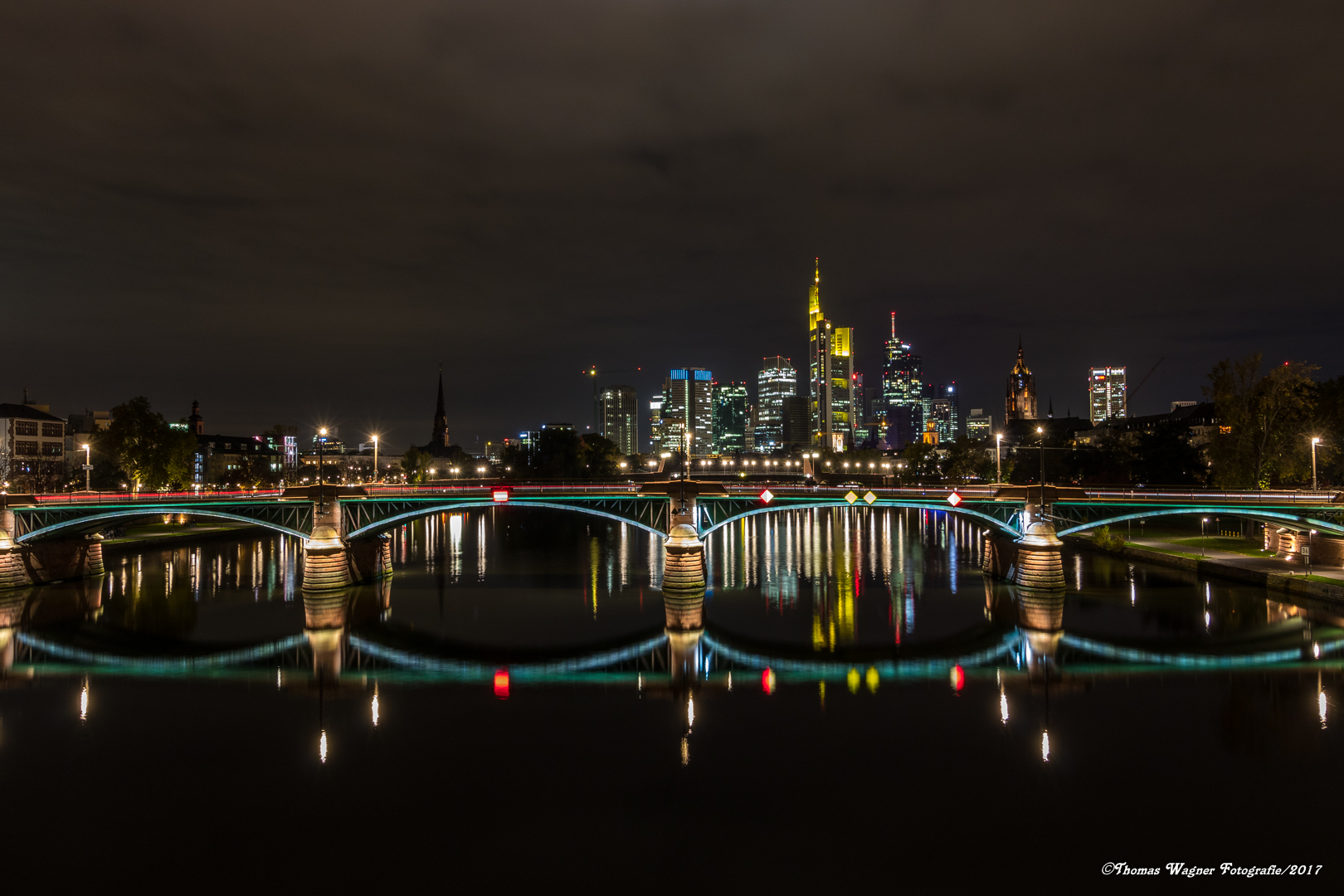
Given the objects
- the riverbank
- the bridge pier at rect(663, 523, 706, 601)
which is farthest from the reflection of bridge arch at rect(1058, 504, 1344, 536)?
the bridge pier at rect(663, 523, 706, 601)

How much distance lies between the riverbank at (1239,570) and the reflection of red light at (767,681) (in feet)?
121

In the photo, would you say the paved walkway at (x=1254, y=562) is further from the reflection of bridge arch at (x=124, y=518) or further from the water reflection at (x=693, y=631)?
the reflection of bridge arch at (x=124, y=518)

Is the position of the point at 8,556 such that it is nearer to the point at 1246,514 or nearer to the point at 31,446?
the point at 31,446

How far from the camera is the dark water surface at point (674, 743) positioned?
2091cm

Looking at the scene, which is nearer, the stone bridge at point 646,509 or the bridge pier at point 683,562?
the bridge pier at point 683,562

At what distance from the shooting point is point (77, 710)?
32281 millimetres

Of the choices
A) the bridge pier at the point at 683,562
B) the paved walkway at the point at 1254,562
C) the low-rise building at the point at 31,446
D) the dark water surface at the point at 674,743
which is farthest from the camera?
the low-rise building at the point at 31,446

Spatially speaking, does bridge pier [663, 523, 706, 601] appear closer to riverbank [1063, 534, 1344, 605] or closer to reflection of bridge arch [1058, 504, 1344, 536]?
reflection of bridge arch [1058, 504, 1344, 536]

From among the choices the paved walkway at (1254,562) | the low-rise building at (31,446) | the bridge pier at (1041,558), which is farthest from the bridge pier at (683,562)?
the low-rise building at (31,446)

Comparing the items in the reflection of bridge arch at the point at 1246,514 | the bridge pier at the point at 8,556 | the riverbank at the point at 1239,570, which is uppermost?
the reflection of bridge arch at the point at 1246,514

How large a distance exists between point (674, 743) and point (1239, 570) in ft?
163

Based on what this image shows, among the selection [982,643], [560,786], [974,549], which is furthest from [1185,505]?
[560,786]

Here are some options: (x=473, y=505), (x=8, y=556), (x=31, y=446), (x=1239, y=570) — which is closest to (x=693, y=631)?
(x=473, y=505)

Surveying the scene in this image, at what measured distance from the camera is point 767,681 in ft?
118
